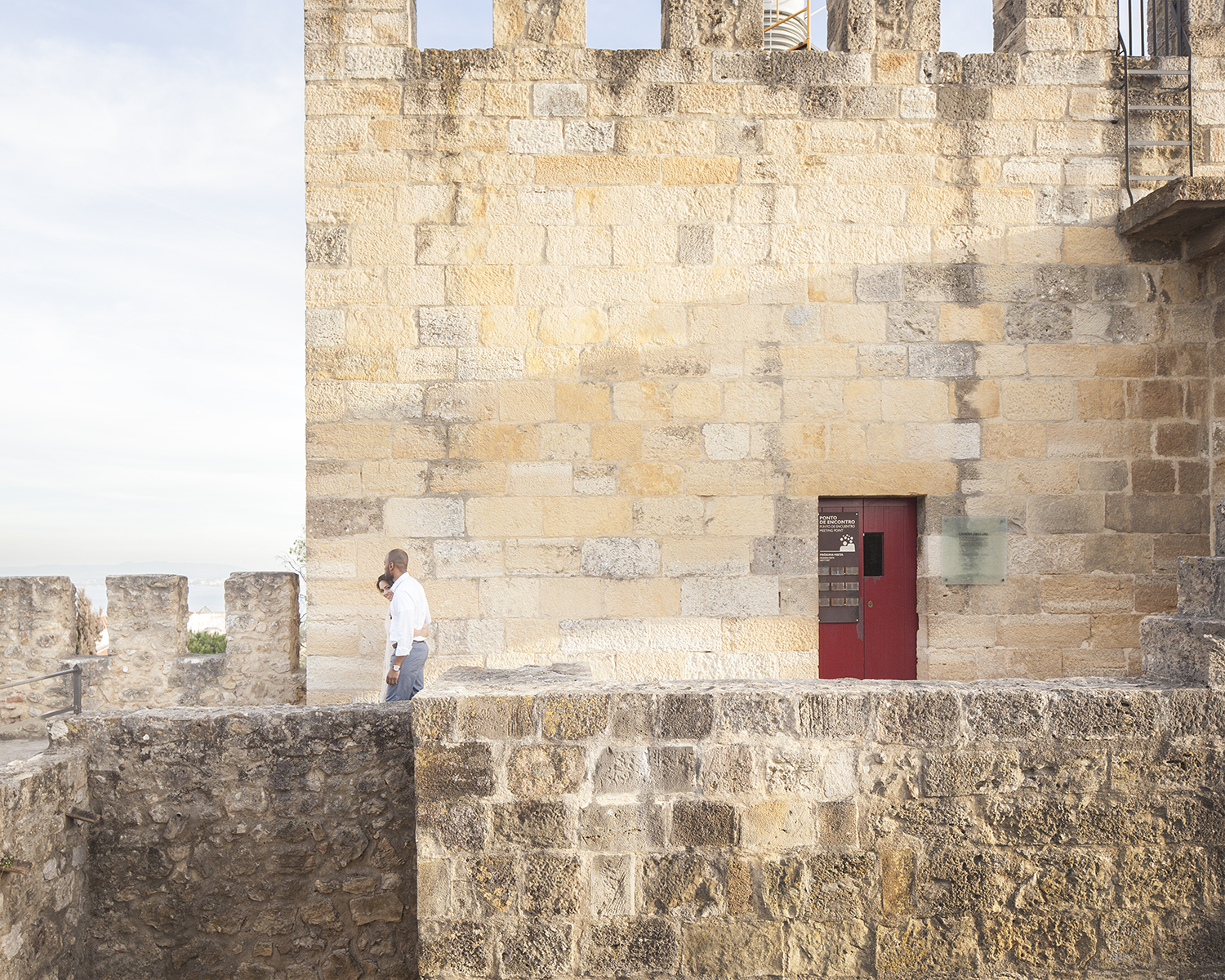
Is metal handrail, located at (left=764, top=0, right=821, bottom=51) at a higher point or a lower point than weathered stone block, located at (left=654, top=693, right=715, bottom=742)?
higher

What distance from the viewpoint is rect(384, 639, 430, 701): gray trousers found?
14.9 feet

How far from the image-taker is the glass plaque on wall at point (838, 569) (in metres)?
5.10

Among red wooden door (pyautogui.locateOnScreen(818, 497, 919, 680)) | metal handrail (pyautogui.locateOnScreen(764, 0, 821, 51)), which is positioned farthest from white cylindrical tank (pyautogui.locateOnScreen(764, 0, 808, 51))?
red wooden door (pyautogui.locateOnScreen(818, 497, 919, 680))

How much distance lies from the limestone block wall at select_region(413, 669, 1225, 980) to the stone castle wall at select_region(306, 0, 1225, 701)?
242 centimetres

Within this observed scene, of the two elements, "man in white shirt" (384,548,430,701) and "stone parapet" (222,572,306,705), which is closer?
"man in white shirt" (384,548,430,701)

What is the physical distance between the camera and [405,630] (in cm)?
449

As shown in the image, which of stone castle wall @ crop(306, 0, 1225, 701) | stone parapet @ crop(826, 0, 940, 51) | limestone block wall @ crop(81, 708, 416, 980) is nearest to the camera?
limestone block wall @ crop(81, 708, 416, 980)

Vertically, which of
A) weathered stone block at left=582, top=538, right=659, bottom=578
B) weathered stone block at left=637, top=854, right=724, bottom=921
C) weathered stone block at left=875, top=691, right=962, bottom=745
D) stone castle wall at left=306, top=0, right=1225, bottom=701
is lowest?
weathered stone block at left=637, top=854, right=724, bottom=921

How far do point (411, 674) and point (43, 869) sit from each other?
1946mm

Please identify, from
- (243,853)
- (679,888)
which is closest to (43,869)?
(243,853)

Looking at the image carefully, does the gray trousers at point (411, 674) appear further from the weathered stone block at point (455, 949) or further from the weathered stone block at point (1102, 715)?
the weathered stone block at point (1102, 715)

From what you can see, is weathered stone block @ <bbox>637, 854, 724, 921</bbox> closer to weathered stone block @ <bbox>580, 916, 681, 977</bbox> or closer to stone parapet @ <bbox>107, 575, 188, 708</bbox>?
weathered stone block @ <bbox>580, 916, 681, 977</bbox>

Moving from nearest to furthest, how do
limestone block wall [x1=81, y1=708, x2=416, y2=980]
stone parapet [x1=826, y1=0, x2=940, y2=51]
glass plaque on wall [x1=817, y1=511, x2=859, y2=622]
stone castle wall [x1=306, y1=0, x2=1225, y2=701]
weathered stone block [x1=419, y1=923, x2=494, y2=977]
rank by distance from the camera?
weathered stone block [x1=419, y1=923, x2=494, y2=977]
limestone block wall [x1=81, y1=708, x2=416, y2=980]
stone castle wall [x1=306, y1=0, x2=1225, y2=701]
stone parapet [x1=826, y1=0, x2=940, y2=51]
glass plaque on wall [x1=817, y1=511, x2=859, y2=622]

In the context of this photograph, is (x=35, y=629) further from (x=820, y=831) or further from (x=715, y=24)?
(x=715, y=24)
